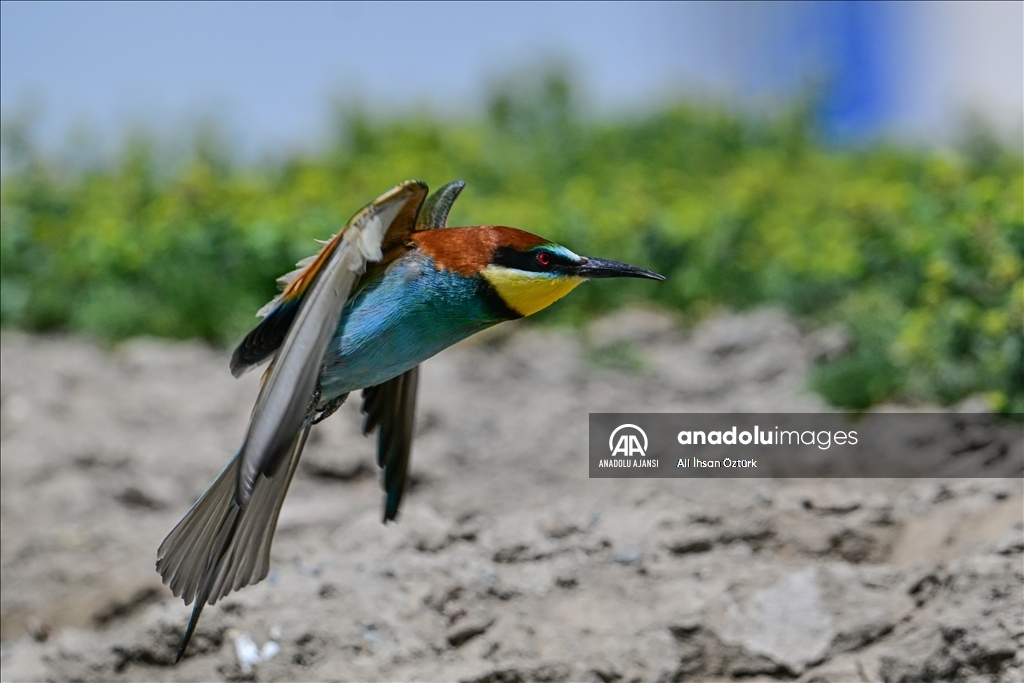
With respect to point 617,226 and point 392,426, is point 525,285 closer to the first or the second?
point 392,426

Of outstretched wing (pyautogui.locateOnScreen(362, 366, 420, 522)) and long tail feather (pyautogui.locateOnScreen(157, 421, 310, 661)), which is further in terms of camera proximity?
outstretched wing (pyautogui.locateOnScreen(362, 366, 420, 522))

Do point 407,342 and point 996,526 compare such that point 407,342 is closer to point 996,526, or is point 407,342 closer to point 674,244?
point 996,526

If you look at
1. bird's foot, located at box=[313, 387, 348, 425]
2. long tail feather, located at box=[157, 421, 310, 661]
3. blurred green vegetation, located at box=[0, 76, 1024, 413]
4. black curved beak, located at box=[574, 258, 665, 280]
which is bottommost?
long tail feather, located at box=[157, 421, 310, 661]

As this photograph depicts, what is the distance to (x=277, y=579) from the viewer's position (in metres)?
2.92

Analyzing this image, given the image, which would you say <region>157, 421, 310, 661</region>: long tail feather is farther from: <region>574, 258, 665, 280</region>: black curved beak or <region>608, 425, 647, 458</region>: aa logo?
<region>608, 425, 647, 458</region>: aa logo

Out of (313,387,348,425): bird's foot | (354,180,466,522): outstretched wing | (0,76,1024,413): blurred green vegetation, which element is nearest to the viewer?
(313,387,348,425): bird's foot

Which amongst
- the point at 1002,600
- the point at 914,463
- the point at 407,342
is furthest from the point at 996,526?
the point at 407,342

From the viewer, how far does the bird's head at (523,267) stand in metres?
2.09

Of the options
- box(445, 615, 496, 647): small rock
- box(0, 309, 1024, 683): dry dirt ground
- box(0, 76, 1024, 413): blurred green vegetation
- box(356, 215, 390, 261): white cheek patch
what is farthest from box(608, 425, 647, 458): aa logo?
box(356, 215, 390, 261): white cheek patch

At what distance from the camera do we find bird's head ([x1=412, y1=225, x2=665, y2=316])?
209cm

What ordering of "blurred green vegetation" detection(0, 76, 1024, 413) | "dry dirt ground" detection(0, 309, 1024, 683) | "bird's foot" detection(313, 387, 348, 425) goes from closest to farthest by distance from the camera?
1. "bird's foot" detection(313, 387, 348, 425)
2. "dry dirt ground" detection(0, 309, 1024, 683)
3. "blurred green vegetation" detection(0, 76, 1024, 413)

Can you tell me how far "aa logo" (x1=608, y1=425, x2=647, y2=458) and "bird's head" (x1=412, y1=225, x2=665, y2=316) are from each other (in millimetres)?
1964

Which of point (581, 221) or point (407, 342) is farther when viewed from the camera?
point (581, 221)

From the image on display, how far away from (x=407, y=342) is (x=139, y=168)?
533 cm
